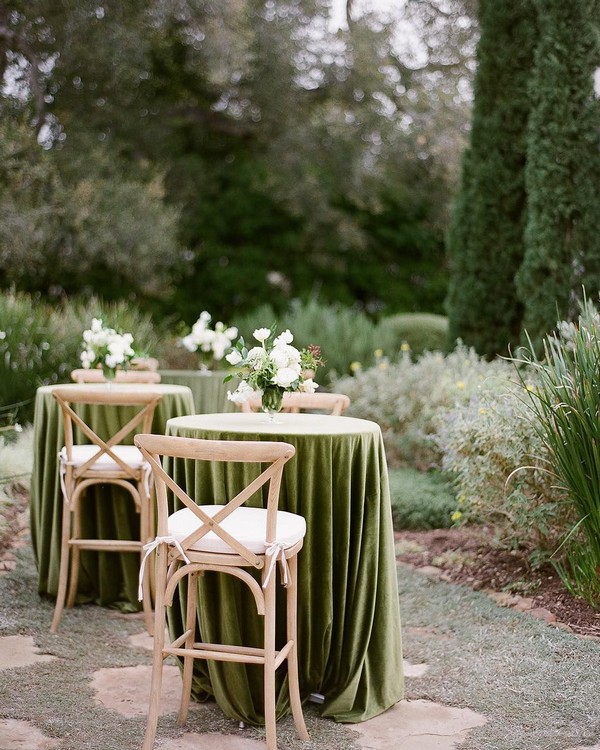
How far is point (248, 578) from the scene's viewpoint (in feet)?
9.41

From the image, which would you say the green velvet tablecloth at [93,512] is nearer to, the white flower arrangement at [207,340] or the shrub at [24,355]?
the white flower arrangement at [207,340]

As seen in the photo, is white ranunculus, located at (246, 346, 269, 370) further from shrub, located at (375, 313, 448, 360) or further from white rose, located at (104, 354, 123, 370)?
shrub, located at (375, 313, 448, 360)

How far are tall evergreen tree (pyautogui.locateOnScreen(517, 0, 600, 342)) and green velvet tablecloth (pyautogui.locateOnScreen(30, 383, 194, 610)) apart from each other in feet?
13.7

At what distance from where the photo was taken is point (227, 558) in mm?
2889

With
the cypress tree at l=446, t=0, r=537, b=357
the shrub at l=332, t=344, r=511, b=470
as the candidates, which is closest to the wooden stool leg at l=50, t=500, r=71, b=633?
the shrub at l=332, t=344, r=511, b=470

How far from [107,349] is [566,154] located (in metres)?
4.67

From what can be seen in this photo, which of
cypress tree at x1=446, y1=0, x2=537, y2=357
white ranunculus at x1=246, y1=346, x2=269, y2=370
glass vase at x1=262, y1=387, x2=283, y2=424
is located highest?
cypress tree at x1=446, y1=0, x2=537, y2=357

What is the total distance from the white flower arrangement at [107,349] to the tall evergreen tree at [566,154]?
419 centimetres

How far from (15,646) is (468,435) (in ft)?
8.97

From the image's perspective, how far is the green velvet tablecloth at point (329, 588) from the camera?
10.7 feet

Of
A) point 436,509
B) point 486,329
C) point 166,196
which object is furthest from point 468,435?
point 166,196

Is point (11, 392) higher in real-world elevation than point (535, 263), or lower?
lower

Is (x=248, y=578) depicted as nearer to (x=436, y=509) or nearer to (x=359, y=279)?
(x=436, y=509)

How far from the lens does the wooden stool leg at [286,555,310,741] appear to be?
308 cm
